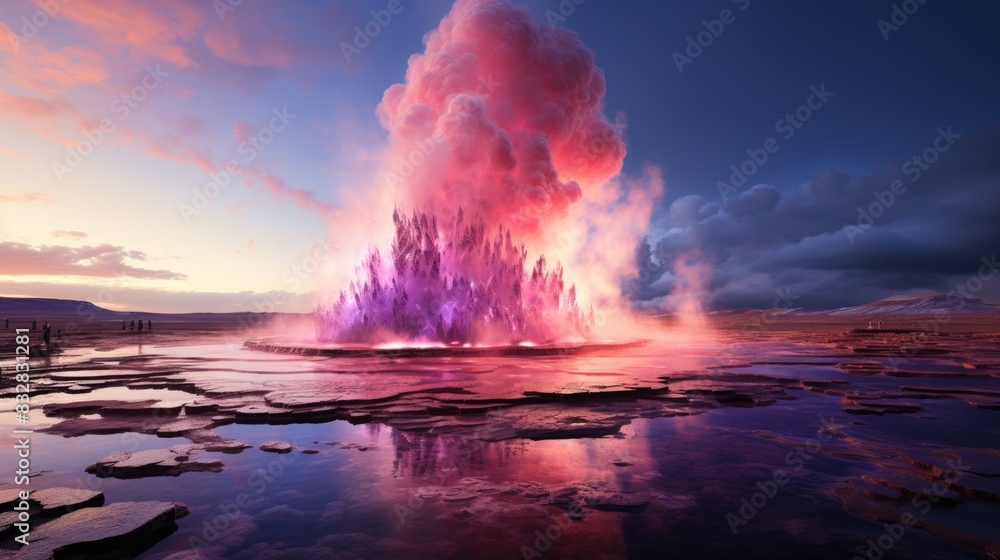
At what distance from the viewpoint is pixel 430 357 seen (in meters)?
21.6

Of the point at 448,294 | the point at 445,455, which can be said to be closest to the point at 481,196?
the point at 448,294

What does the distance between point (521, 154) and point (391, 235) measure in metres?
10.6

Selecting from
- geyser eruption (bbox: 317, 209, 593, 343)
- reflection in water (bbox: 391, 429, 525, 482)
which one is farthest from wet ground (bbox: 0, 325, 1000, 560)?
geyser eruption (bbox: 317, 209, 593, 343)

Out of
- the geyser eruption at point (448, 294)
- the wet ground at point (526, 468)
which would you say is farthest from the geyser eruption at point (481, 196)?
the wet ground at point (526, 468)

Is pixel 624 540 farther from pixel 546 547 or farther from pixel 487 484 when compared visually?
pixel 487 484

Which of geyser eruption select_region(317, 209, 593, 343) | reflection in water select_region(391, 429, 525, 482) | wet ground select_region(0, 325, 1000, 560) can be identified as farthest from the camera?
geyser eruption select_region(317, 209, 593, 343)

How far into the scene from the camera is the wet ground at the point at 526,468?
4031mm

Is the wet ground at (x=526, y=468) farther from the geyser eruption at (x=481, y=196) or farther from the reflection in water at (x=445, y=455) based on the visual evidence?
the geyser eruption at (x=481, y=196)

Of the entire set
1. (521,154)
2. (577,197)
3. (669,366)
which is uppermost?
(521,154)

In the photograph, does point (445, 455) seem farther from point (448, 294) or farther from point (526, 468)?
point (448, 294)

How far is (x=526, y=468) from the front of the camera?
587cm

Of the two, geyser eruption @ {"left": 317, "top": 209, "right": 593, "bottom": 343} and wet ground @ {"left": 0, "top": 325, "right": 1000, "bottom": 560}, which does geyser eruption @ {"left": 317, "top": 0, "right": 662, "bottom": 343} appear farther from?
wet ground @ {"left": 0, "top": 325, "right": 1000, "bottom": 560}

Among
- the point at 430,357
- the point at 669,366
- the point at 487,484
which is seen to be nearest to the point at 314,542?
the point at 487,484

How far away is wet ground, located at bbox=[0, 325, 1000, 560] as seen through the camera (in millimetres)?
4031
